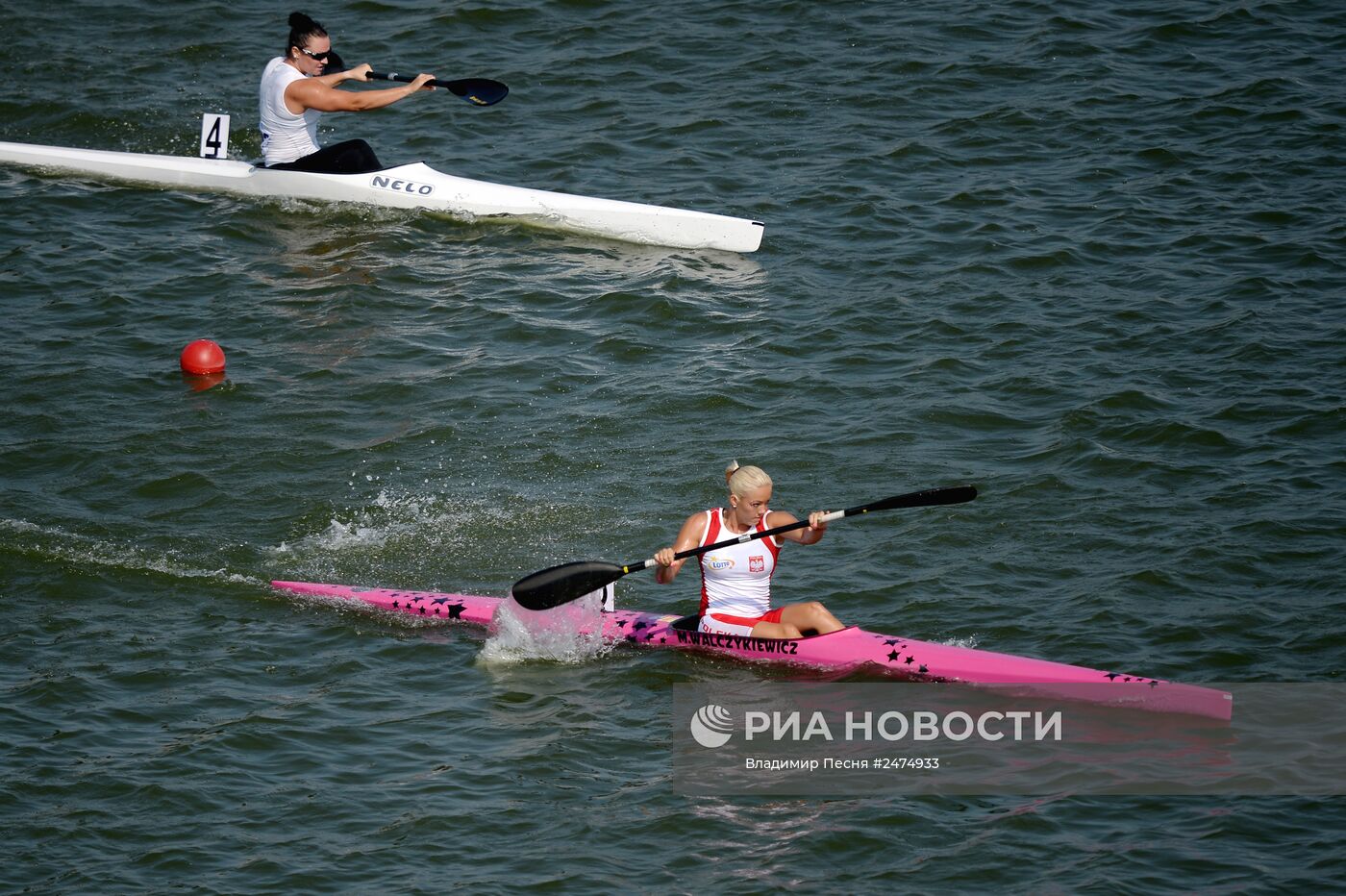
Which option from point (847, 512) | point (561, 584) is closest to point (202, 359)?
point (561, 584)

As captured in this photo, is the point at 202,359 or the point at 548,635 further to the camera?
the point at 202,359

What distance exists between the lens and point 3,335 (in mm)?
11242

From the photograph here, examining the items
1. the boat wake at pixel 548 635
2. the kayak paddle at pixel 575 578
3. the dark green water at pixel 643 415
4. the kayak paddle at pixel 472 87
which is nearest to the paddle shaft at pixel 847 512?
the kayak paddle at pixel 575 578

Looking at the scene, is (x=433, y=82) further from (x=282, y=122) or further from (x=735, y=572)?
(x=735, y=572)

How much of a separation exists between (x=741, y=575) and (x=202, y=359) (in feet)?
16.5

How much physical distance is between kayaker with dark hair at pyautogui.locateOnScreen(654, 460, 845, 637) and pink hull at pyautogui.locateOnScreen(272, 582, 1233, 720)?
75mm

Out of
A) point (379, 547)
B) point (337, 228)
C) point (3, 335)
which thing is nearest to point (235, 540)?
point (379, 547)

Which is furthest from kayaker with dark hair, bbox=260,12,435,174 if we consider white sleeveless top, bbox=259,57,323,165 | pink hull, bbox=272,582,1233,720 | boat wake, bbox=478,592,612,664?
boat wake, bbox=478,592,612,664

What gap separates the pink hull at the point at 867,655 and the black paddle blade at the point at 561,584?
337 mm

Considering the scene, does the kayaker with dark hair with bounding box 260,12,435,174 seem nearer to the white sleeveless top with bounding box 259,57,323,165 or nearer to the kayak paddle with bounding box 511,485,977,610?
the white sleeveless top with bounding box 259,57,323,165

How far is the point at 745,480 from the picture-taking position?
721 centimetres

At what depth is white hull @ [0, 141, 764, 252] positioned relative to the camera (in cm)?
1250

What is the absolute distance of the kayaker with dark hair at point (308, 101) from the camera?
40.6ft

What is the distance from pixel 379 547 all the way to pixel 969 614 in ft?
11.4
